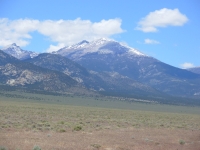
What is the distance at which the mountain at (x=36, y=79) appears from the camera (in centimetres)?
16888

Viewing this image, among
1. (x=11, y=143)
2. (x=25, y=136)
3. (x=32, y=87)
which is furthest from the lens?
(x=32, y=87)

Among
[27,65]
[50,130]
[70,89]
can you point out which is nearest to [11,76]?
[27,65]

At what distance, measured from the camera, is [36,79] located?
174m

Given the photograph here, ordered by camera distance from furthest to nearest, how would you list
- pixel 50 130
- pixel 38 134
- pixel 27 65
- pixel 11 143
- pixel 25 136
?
pixel 27 65, pixel 50 130, pixel 38 134, pixel 25 136, pixel 11 143

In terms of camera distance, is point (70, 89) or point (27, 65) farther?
point (27, 65)

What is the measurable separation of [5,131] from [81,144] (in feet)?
25.2

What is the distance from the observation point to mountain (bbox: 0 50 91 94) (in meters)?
169

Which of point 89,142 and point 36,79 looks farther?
point 36,79

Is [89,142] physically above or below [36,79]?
below

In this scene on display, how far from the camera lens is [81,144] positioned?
73.2 feet

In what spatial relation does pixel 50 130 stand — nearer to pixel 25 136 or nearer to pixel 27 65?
pixel 25 136

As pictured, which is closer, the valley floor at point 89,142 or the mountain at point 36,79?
the valley floor at point 89,142

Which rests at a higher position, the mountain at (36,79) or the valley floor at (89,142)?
the mountain at (36,79)

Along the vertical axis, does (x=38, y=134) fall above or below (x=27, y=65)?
below
